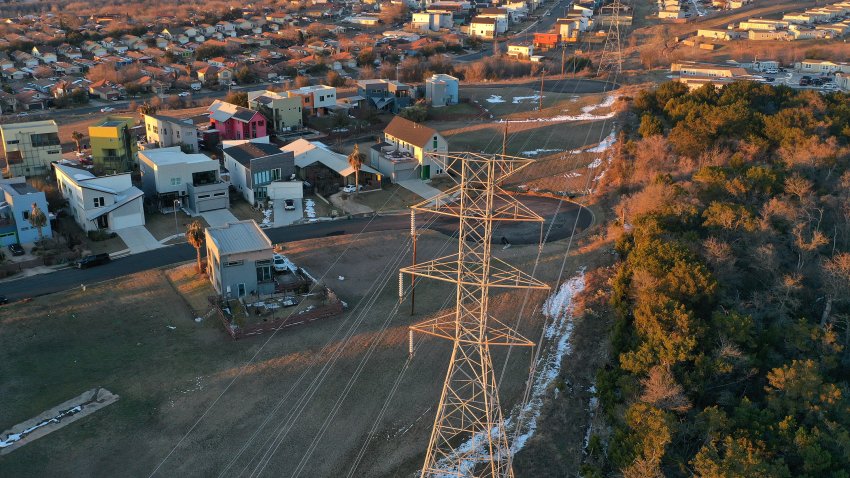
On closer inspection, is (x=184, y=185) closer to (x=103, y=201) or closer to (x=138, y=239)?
(x=103, y=201)

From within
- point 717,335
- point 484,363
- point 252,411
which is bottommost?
point 252,411

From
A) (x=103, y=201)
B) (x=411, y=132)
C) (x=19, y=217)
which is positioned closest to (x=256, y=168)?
(x=103, y=201)

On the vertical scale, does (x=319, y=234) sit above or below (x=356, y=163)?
below

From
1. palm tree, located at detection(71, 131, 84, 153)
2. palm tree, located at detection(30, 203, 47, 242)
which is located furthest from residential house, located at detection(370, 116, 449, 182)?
palm tree, located at detection(30, 203, 47, 242)

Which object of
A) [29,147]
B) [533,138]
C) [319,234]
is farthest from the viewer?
[533,138]

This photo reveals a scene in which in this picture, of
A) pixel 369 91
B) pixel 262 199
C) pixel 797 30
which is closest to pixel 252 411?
pixel 262 199

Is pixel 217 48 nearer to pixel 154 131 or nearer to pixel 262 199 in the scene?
pixel 154 131

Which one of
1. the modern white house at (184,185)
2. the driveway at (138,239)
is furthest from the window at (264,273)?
the modern white house at (184,185)
